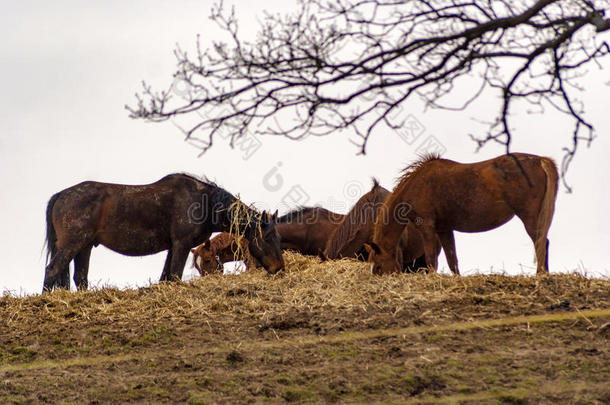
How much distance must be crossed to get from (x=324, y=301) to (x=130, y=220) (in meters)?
3.66

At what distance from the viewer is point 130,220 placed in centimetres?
1032

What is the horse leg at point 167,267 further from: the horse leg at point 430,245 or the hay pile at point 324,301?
the horse leg at point 430,245

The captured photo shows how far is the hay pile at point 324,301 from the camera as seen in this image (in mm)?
7168

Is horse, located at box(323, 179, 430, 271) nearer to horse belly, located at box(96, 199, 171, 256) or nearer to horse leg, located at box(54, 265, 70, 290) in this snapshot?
horse belly, located at box(96, 199, 171, 256)

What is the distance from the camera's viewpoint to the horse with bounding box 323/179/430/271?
40.4 feet

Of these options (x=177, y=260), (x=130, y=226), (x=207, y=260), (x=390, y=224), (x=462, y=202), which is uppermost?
(x=462, y=202)

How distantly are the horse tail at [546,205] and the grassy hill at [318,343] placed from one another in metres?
1.94

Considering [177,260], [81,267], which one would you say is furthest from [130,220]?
[81,267]

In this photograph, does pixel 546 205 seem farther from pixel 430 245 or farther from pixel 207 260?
pixel 207 260

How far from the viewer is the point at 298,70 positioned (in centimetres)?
521

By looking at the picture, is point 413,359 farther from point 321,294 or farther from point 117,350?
point 117,350

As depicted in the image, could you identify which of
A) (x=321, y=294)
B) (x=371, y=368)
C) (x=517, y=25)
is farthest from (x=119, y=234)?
(x=517, y=25)

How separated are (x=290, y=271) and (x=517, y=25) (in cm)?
704

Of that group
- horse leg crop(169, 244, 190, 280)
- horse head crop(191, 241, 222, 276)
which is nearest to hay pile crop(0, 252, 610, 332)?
horse leg crop(169, 244, 190, 280)
